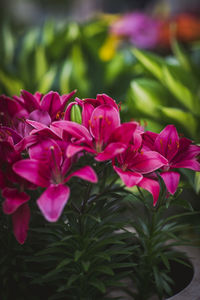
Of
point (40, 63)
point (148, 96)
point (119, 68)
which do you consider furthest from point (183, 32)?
point (148, 96)

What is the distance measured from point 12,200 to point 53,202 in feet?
0.14

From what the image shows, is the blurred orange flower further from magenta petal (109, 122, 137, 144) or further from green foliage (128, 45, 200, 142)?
magenta petal (109, 122, 137, 144)

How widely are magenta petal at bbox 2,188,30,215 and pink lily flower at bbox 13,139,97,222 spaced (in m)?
0.02

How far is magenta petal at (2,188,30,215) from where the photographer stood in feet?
1.24

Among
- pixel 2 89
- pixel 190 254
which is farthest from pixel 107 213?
pixel 2 89

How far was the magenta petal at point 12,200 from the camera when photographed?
379 millimetres

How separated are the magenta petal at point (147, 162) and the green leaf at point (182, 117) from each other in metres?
0.30

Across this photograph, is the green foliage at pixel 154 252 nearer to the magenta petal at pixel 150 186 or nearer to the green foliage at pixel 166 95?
the magenta petal at pixel 150 186

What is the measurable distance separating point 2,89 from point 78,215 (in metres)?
0.62

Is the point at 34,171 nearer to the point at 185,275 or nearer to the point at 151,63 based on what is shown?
the point at 185,275

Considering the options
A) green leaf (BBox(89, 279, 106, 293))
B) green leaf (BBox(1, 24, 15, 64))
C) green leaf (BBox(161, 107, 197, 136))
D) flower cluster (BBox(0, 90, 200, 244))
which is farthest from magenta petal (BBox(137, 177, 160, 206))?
green leaf (BBox(1, 24, 15, 64))

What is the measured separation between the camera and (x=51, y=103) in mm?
499

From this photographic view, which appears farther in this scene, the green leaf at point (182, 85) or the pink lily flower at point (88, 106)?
the green leaf at point (182, 85)

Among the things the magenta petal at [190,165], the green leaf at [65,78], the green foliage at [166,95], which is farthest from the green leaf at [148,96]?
the magenta petal at [190,165]
